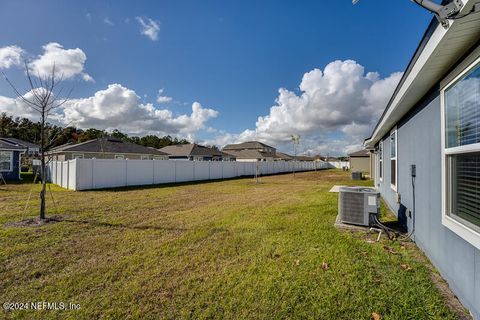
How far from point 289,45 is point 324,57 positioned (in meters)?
2.41

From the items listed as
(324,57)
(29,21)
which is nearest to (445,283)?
(29,21)

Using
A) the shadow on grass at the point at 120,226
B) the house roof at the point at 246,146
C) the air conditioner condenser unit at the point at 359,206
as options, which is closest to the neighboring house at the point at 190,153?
the house roof at the point at 246,146

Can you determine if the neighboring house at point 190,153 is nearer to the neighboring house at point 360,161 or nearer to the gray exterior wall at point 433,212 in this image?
the neighboring house at point 360,161

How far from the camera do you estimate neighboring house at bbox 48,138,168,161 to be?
21.0 metres

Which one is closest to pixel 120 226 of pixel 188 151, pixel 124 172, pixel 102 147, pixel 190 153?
pixel 124 172

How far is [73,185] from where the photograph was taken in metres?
12.5

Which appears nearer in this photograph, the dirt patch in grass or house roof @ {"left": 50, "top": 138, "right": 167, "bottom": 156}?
the dirt patch in grass

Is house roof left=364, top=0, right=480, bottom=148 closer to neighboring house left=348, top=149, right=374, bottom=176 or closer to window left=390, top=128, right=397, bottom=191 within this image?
window left=390, top=128, right=397, bottom=191

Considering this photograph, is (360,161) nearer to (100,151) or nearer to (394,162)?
(394,162)

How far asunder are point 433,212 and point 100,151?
25.1m

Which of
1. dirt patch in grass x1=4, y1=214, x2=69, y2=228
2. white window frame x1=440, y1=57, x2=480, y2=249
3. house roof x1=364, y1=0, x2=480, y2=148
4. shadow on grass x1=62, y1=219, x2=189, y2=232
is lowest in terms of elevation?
shadow on grass x1=62, y1=219, x2=189, y2=232

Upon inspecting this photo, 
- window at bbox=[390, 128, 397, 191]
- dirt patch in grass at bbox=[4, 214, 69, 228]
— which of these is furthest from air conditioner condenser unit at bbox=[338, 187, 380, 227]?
dirt patch in grass at bbox=[4, 214, 69, 228]

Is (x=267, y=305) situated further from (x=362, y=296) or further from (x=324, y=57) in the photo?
(x=324, y=57)

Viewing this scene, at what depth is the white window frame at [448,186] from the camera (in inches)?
86.8
